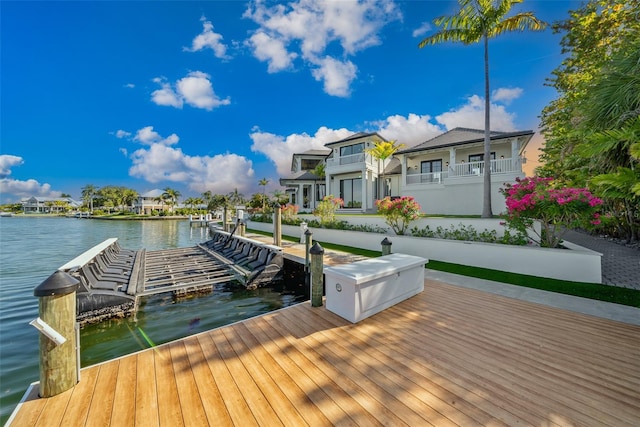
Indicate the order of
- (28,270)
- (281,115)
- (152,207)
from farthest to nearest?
(152,207), (281,115), (28,270)

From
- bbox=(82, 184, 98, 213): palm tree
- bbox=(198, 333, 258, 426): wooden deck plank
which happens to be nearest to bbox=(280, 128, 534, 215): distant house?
bbox=(198, 333, 258, 426): wooden deck plank

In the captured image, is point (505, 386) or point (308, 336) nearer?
point (505, 386)

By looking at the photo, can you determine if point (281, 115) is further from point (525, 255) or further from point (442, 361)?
point (442, 361)

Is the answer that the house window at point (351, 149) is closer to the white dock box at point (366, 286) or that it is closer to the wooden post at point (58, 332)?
the white dock box at point (366, 286)

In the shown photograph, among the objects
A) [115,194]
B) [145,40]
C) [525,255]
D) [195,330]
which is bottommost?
[195,330]

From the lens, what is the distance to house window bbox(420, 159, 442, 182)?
651 inches

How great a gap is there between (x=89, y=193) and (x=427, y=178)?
10956cm

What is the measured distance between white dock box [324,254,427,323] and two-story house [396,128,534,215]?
12.3 metres

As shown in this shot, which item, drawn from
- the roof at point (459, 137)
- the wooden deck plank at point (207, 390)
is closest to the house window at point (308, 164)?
the roof at point (459, 137)

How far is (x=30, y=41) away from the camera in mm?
12203

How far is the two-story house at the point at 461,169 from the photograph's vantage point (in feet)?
46.2

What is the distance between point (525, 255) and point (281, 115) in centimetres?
2606

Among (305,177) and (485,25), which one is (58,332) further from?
(305,177)

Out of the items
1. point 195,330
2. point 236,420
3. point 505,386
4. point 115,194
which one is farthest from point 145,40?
point 115,194
